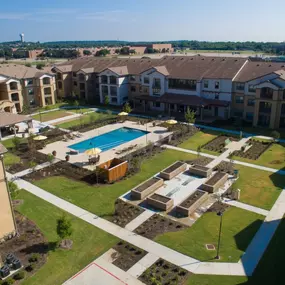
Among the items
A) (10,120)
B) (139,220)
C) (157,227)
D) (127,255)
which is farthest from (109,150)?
(127,255)

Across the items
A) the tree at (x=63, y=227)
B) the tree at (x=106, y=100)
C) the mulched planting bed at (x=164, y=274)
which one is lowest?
the mulched planting bed at (x=164, y=274)

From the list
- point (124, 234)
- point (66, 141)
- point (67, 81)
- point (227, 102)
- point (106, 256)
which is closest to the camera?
point (106, 256)

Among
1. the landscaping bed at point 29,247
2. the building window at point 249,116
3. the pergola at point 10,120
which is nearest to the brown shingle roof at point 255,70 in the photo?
the building window at point 249,116

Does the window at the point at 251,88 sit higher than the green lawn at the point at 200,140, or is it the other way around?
the window at the point at 251,88

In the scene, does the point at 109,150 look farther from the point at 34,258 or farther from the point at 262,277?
the point at 262,277

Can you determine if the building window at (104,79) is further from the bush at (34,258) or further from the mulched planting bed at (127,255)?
the bush at (34,258)

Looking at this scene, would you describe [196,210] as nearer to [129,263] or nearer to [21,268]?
[129,263]

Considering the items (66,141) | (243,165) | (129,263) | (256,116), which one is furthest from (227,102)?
(129,263)

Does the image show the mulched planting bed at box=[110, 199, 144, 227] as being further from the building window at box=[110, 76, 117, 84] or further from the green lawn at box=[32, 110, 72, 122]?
the building window at box=[110, 76, 117, 84]
